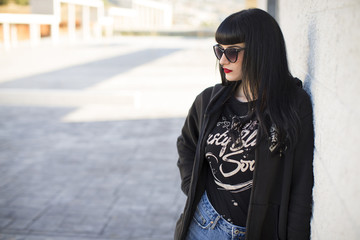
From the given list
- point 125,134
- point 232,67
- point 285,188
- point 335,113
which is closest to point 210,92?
point 232,67

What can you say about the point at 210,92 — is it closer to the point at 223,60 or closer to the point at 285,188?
the point at 223,60

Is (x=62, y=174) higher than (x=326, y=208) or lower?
lower

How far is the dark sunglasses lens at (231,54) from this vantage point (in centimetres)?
182

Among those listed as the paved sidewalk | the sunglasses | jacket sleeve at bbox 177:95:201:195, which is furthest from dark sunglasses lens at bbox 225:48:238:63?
the paved sidewalk

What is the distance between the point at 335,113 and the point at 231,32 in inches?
25.8

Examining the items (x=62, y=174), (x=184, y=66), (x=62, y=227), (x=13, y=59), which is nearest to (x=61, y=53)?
(x=13, y=59)

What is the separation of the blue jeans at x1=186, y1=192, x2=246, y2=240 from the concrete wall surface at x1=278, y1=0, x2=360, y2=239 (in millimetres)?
359

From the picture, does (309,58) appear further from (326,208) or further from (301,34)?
(326,208)

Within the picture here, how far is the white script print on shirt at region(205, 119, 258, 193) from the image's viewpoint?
1.83 metres

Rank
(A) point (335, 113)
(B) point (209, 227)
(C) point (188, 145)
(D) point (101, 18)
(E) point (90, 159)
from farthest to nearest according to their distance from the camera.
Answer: (D) point (101, 18) → (E) point (90, 159) → (C) point (188, 145) → (B) point (209, 227) → (A) point (335, 113)

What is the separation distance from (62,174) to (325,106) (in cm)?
456

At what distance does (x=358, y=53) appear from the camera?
3.45ft

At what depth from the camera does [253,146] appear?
1796mm

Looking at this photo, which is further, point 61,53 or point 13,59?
point 61,53
